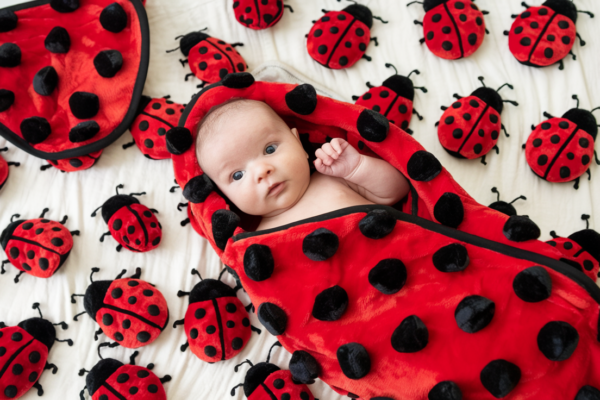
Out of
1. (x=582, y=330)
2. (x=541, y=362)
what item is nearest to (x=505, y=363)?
(x=541, y=362)

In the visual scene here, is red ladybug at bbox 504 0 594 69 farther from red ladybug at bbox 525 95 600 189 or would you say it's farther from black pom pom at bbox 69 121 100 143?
black pom pom at bbox 69 121 100 143

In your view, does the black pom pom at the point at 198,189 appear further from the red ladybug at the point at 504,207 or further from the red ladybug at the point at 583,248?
the red ladybug at the point at 583,248

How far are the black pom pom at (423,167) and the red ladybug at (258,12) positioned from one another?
0.61 m

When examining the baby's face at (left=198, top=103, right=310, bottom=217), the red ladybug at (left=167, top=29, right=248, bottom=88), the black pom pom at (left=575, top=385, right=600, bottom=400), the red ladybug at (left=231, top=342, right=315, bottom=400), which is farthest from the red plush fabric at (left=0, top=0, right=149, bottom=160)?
the black pom pom at (left=575, top=385, right=600, bottom=400)

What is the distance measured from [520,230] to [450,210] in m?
0.14

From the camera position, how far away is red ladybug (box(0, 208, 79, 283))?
3.75 feet

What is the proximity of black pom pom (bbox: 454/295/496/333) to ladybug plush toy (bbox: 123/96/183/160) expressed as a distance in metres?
0.85

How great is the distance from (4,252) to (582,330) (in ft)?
4.44

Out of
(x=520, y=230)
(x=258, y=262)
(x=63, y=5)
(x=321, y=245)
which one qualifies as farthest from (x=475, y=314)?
(x=63, y=5)

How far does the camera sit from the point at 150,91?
133 cm

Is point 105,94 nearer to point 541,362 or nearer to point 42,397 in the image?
point 42,397

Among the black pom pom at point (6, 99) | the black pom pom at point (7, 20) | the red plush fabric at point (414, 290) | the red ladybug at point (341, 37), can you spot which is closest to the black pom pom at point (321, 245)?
the red plush fabric at point (414, 290)

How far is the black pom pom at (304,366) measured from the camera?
96cm

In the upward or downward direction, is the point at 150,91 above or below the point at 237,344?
above
